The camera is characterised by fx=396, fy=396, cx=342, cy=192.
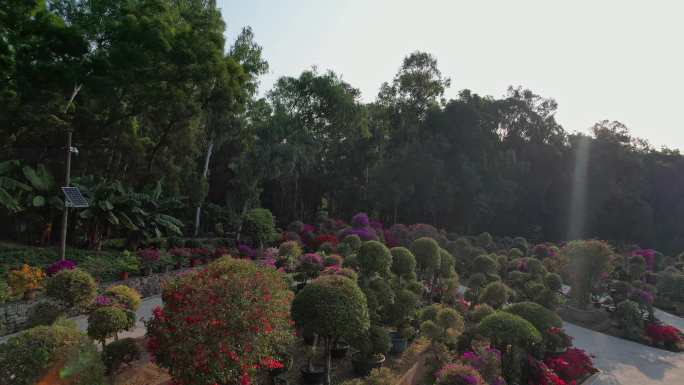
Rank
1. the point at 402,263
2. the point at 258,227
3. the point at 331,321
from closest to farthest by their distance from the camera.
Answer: the point at 331,321, the point at 402,263, the point at 258,227

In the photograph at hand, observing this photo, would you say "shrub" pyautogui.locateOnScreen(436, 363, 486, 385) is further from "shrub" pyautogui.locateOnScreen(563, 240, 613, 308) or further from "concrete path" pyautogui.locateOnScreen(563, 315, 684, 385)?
"shrub" pyautogui.locateOnScreen(563, 240, 613, 308)

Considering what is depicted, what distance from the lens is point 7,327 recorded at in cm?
914

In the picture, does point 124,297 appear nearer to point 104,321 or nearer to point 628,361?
point 104,321

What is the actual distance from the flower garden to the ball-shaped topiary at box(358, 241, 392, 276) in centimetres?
3

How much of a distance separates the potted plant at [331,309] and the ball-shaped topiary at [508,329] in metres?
2.54

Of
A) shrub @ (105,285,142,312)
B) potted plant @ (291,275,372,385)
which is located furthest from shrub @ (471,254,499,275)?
shrub @ (105,285,142,312)

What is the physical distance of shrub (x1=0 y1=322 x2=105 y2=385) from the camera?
4.95 metres

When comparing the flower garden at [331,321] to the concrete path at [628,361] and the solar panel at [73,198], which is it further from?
Result: the solar panel at [73,198]

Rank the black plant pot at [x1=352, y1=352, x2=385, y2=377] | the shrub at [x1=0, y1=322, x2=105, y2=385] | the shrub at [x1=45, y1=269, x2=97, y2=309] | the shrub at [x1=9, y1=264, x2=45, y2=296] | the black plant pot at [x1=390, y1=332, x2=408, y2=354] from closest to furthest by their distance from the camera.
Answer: the shrub at [x1=0, y1=322, x2=105, y2=385]
the shrub at [x1=45, y1=269, x2=97, y2=309]
the black plant pot at [x1=352, y1=352, x2=385, y2=377]
the black plant pot at [x1=390, y1=332, x2=408, y2=354]
the shrub at [x1=9, y1=264, x2=45, y2=296]

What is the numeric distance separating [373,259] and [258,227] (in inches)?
349

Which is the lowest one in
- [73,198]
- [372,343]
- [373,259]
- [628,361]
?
[628,361]

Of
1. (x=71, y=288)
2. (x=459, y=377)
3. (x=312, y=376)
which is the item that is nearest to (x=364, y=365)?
(x=312, y=376)

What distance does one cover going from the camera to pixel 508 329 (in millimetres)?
7680

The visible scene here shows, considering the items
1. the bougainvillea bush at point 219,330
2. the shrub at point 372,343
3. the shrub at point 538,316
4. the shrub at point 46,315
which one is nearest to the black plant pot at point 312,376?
the shrub at point 372,343
